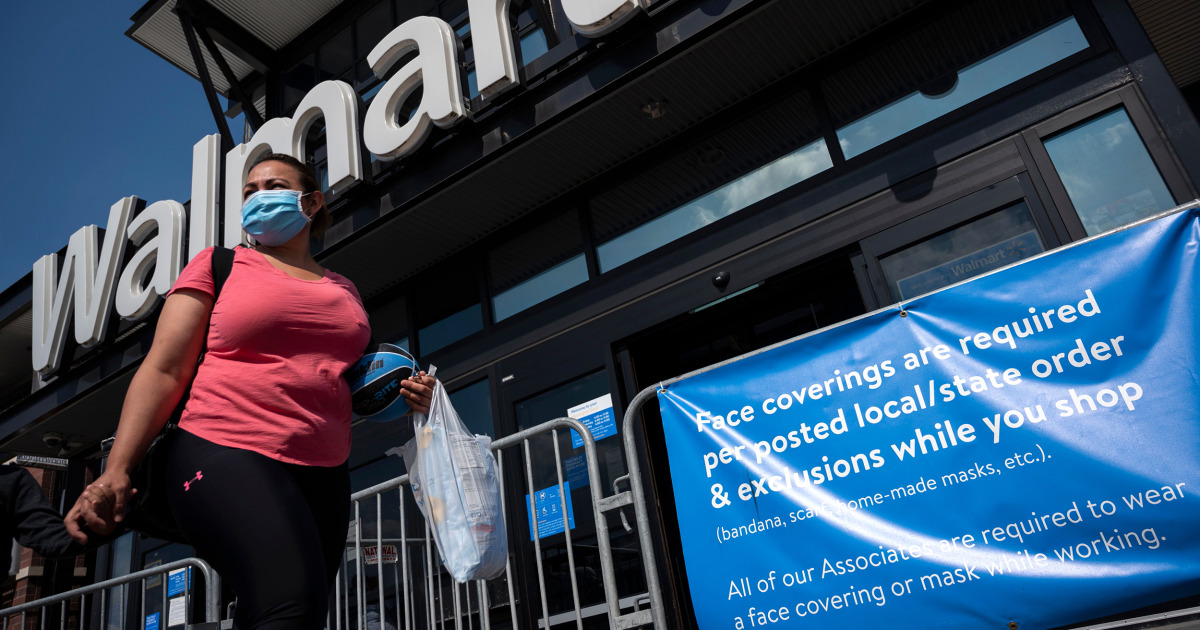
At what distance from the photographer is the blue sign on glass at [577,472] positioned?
17.4 ft

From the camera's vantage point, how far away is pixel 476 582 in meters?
4.39

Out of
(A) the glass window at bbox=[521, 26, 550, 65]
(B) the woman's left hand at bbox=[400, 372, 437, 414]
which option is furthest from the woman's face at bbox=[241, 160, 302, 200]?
(A) the glass window at bbox=[521, 26, 550, 65]

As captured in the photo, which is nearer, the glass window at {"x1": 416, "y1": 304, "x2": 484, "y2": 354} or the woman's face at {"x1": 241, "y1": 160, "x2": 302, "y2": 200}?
the woman's face at {"x1": 241, "y1": 160, "x2": 302, "y2": 200}

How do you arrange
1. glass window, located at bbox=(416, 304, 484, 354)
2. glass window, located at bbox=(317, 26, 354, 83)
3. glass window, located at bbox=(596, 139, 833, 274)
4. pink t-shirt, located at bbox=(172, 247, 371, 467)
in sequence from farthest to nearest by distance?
glass window, located at bbox=(317, 26, 354, 83), glass window, located at bbox=(416, 304, 484, 354), glass window, located at bbox=(596, 139, 833, 274), pink t-shirt, located at bbox=(172, 247, 371, 467)

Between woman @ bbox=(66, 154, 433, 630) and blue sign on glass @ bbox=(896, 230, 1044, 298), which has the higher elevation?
blue sign on glass @ bbox=(896, 230, 1044, 298)

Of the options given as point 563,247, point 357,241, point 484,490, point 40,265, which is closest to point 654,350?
point 563,247

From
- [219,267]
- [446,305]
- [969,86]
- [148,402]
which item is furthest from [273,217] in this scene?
[446,305]

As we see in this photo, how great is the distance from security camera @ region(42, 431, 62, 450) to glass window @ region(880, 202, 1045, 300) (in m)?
9.38

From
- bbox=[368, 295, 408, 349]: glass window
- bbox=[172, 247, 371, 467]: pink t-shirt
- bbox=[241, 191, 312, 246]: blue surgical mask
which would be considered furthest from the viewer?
bbox=[368, 295, 408, 349]: glass window

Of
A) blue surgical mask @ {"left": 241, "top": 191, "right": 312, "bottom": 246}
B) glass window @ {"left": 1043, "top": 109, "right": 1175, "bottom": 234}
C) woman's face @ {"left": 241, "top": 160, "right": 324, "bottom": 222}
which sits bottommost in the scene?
blue surgical mask @ {"left": 241, "top": 191, "right": 312, "bottom": 246}

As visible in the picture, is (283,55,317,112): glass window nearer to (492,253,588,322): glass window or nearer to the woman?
(492,253,588,322): glass window

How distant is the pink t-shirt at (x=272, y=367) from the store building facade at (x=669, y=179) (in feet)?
10.9

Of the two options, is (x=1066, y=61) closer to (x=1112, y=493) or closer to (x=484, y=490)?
(x=1112, y=493)

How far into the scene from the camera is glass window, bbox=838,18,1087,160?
14.4ft
